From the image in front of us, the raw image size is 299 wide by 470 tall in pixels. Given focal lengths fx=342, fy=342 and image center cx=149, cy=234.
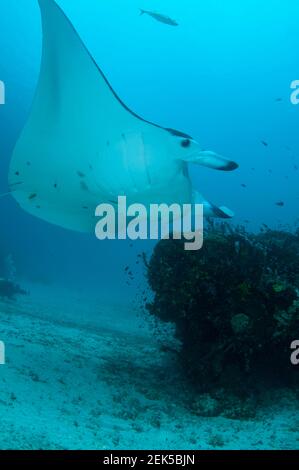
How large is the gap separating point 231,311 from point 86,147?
297 centimetres

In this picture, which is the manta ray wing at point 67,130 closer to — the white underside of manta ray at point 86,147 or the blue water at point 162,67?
the white underside of manta ray at point 86,147

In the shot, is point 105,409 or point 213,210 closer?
point 213,210

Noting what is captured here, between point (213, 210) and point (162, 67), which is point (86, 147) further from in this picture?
point (162, 67)

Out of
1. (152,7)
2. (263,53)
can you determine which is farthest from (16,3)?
(263,53)

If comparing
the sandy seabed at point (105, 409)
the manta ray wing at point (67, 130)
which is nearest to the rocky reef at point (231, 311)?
the sandy seabed at point (105, 409)

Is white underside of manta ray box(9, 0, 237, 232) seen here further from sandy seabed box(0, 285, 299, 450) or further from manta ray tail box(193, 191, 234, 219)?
sandy seabed box(0, 285, 299, 450)

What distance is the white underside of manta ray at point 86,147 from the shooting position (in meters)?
3.54

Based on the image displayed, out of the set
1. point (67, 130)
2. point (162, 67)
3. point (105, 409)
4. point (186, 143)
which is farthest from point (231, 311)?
point (162, 67)

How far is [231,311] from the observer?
4859mm

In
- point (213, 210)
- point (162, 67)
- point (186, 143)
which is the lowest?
point (213, 210)

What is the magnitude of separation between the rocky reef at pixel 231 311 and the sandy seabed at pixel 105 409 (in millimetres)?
455

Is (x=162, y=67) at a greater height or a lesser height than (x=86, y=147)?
greater

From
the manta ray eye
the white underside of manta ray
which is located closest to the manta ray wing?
the white underside of manta ray

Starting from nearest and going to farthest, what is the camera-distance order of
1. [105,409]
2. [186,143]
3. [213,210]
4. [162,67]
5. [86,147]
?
[186,143]
[213,210]
[86,147]
[105,409]
[162,67]
